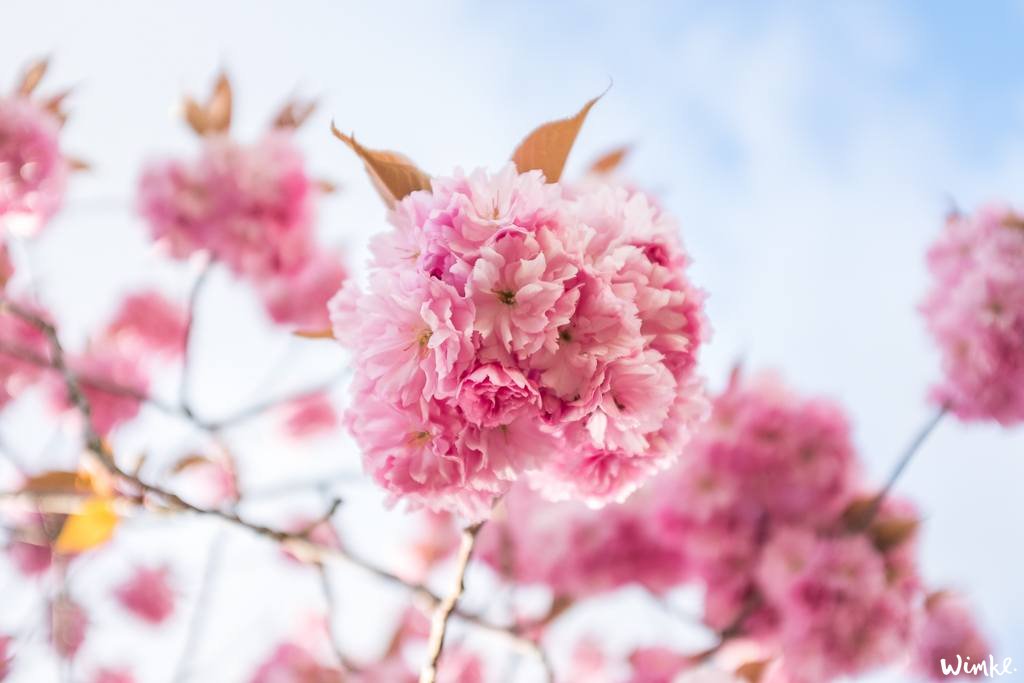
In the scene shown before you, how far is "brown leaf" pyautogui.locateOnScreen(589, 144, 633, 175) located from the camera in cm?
147

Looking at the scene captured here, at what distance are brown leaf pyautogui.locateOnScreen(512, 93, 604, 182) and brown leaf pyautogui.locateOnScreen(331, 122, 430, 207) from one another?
3.5 inches

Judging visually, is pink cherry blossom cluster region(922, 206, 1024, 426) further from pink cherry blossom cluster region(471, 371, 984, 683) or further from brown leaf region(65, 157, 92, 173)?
brown leaf region(65, 157, 92, 173)

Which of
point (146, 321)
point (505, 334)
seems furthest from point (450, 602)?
point (146, 321)

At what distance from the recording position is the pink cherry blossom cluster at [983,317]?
4.23 ft

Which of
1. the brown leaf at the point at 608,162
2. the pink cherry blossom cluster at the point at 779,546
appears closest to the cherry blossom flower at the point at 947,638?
the pink cherry blossom cluster at the point at 779,546

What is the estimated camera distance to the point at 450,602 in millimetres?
721

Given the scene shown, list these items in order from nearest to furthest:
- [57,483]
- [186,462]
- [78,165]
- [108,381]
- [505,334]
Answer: [505,334]
[57,483]
[186,462]
[78,165]
[108,381]

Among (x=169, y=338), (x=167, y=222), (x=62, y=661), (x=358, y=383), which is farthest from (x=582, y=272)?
(x=169, y=338)

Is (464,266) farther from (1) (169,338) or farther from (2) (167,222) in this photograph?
(1) (169,338)

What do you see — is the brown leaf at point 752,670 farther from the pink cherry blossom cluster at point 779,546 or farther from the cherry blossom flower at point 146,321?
the cherry blossom flower at point 146,321

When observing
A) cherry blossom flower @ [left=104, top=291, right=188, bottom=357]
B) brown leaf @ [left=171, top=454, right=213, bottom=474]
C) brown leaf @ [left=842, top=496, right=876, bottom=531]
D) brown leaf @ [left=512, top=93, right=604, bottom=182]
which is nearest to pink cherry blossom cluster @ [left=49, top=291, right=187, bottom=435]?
cherry blossom flower @ [left=104, top=291, right=188, bottom=357]

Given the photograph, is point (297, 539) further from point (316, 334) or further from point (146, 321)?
point (146, 321)

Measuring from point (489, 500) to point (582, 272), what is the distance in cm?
21

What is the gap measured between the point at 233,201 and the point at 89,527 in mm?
741
